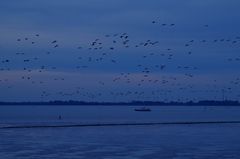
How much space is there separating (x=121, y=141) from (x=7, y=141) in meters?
7.81

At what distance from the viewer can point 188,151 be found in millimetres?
36031

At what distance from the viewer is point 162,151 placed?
118ft

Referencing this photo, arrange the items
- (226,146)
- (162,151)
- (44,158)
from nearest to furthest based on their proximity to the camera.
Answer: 1. (44,158)
2. (162,151)
3. (226,146)

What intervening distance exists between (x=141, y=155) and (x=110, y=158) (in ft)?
6.89

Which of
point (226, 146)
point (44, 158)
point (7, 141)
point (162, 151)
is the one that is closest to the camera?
point (44, 158)

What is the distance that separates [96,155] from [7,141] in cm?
1164

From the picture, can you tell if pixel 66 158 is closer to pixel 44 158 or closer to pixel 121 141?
pixel 44 158

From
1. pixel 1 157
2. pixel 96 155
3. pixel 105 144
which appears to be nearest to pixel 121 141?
pixel 105 144

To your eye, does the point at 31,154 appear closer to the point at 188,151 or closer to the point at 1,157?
the point at 1,157

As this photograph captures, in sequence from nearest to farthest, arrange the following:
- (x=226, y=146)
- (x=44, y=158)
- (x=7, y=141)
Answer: (x=44, y=158) → (x=226, y=146) → (x=7, y=141)

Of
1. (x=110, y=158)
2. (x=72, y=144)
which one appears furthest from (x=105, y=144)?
(x=110, y=158)

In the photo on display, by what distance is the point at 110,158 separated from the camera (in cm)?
3192

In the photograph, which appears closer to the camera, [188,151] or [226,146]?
[188,151]

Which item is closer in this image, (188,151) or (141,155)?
(141,155)
